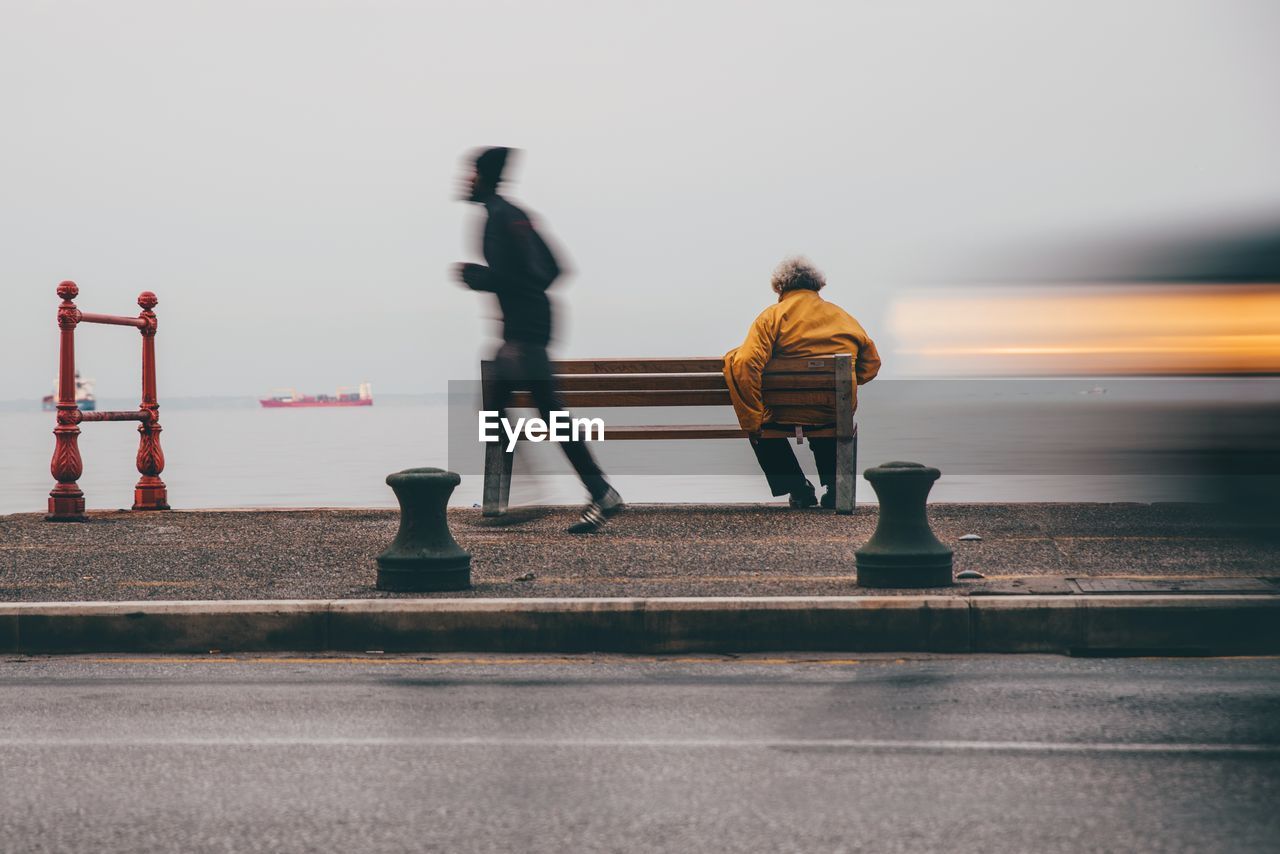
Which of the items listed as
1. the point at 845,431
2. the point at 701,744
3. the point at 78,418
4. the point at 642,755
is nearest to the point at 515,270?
the point at 845,431

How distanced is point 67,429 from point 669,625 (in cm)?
692

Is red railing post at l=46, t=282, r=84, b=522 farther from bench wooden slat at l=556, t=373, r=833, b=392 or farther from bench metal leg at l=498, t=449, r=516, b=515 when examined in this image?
bench wooden slat at l=556, t=373, r=833, b=392

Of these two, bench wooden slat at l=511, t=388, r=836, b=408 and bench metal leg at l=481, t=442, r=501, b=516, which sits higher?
bench wooden slat at l=511, t=388, r=836, b=408

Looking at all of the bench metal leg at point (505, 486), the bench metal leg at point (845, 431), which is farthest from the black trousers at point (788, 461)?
the bench metal leg at point (505, 486)

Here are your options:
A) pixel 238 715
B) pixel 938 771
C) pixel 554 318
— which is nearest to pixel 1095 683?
pixel 938 771

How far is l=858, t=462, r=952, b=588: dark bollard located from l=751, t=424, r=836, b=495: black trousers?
3.14 metres

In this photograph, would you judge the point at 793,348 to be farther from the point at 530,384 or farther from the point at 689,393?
the point at 530,384

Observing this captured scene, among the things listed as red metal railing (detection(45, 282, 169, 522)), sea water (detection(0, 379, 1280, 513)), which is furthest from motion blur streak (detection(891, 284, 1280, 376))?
red metal railing (detection(45, 282, 169, 522))

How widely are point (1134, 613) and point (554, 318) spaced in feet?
14.5

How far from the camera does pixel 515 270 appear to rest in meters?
9.59

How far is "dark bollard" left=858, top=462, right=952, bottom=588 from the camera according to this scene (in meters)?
7.46

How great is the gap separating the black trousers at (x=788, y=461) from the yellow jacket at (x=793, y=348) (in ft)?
0.62

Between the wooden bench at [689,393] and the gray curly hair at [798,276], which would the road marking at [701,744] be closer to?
the wooden bench at [689,393]

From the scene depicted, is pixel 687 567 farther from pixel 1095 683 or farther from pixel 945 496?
pixel 945 496
